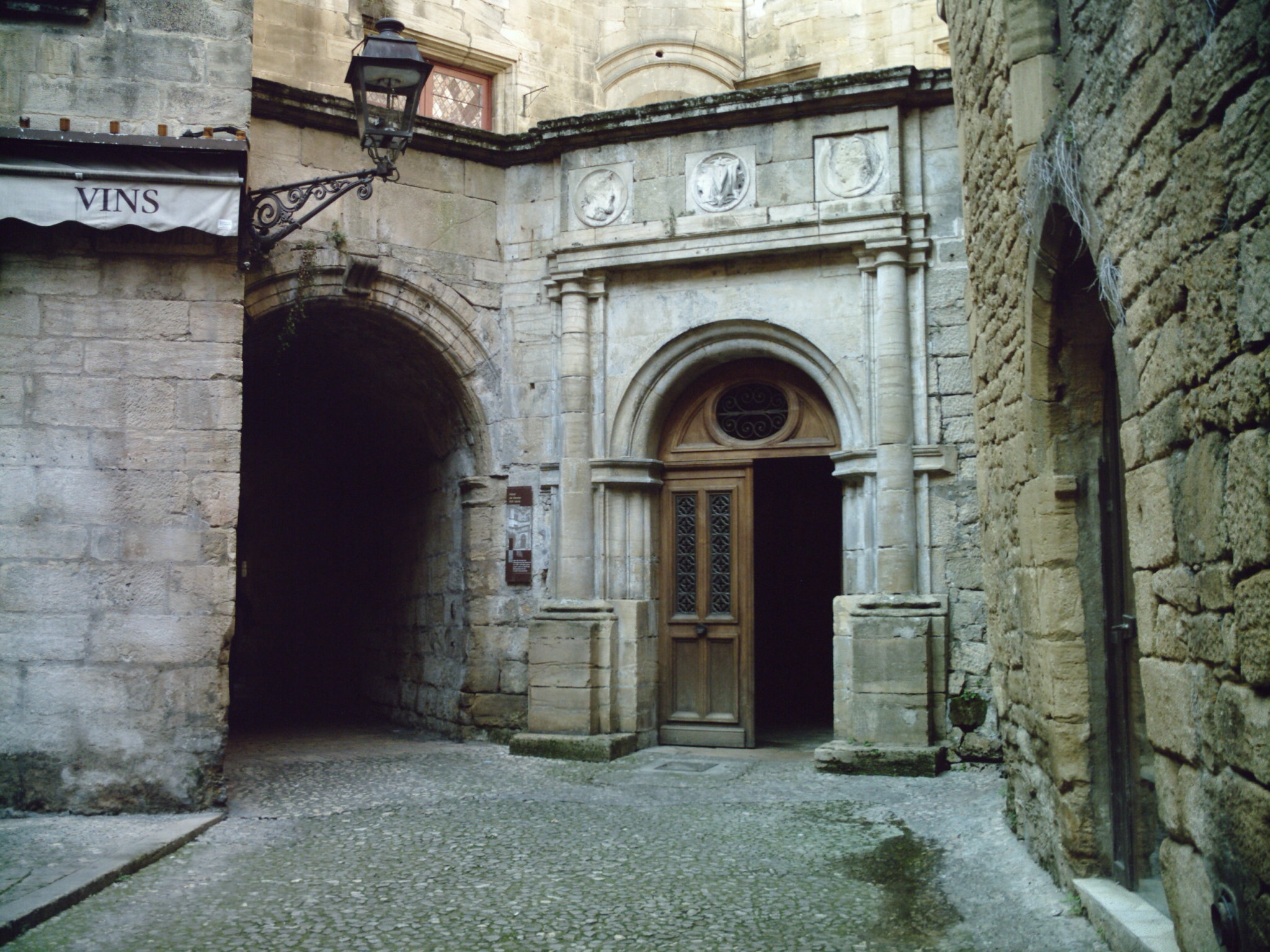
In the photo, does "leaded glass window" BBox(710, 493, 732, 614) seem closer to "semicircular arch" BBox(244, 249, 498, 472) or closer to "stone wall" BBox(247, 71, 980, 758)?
"stone wall" BBox(247, 71, 980, 758)

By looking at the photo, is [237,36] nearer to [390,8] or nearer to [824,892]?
[390,8]

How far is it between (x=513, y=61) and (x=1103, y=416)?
26.1 ft

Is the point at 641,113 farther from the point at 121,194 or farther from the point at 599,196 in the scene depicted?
the point at 121,194

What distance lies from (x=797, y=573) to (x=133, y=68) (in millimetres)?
8250

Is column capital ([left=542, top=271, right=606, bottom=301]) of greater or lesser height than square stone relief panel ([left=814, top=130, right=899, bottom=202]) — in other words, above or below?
below

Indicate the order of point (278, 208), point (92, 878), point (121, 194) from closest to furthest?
1. point (92, 878)
2. point (121, 194)
3. point (278, 208)

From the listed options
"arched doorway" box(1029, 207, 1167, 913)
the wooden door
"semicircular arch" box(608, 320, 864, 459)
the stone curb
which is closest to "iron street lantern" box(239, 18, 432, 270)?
"semicircular arch" box(608, 320, 864, 459)

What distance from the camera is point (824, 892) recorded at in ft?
15.2

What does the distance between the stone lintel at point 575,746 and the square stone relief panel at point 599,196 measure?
3765 mm

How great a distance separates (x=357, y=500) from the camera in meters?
11.7

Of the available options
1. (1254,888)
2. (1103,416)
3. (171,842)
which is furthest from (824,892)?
(171,842)

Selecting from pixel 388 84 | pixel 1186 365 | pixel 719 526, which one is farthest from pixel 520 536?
pixel 1186 365

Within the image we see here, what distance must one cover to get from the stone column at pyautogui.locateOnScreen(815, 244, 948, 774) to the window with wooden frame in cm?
430

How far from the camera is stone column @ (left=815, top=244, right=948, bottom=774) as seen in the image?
7.52 meters
